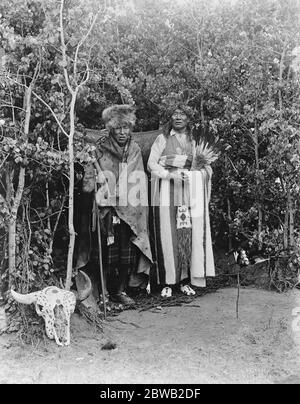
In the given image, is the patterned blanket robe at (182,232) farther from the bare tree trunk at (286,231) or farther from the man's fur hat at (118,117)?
the bare tree trunk at (286,231)

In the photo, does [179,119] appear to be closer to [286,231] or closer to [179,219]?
[179,219]

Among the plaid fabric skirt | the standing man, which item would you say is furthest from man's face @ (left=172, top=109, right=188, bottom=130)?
the plaid fabric skirt

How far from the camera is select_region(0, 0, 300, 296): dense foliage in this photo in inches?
210

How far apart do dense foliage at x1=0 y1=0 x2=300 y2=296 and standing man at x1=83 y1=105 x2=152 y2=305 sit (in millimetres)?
471

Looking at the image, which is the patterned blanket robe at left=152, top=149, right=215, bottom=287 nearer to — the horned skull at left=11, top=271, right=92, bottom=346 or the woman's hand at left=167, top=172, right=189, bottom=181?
the woman's hand at left=167, top=172, right=189, bottom=181

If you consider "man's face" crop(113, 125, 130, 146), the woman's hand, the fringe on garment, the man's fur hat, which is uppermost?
the man's fur hat

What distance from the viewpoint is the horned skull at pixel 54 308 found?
4.84m

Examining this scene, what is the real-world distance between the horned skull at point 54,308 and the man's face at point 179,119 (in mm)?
2747

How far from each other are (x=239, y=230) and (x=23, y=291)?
3.26 metres

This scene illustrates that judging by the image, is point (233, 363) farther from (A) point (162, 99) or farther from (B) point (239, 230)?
(A) point (162, 99)

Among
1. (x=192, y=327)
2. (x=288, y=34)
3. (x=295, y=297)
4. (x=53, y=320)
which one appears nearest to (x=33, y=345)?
(x=53, y=320)

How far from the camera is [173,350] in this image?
188 inches

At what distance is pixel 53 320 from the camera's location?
4836 mm

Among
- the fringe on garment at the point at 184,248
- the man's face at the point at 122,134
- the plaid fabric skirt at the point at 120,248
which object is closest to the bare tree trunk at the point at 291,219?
the fringe on garment at the point at 184,248
